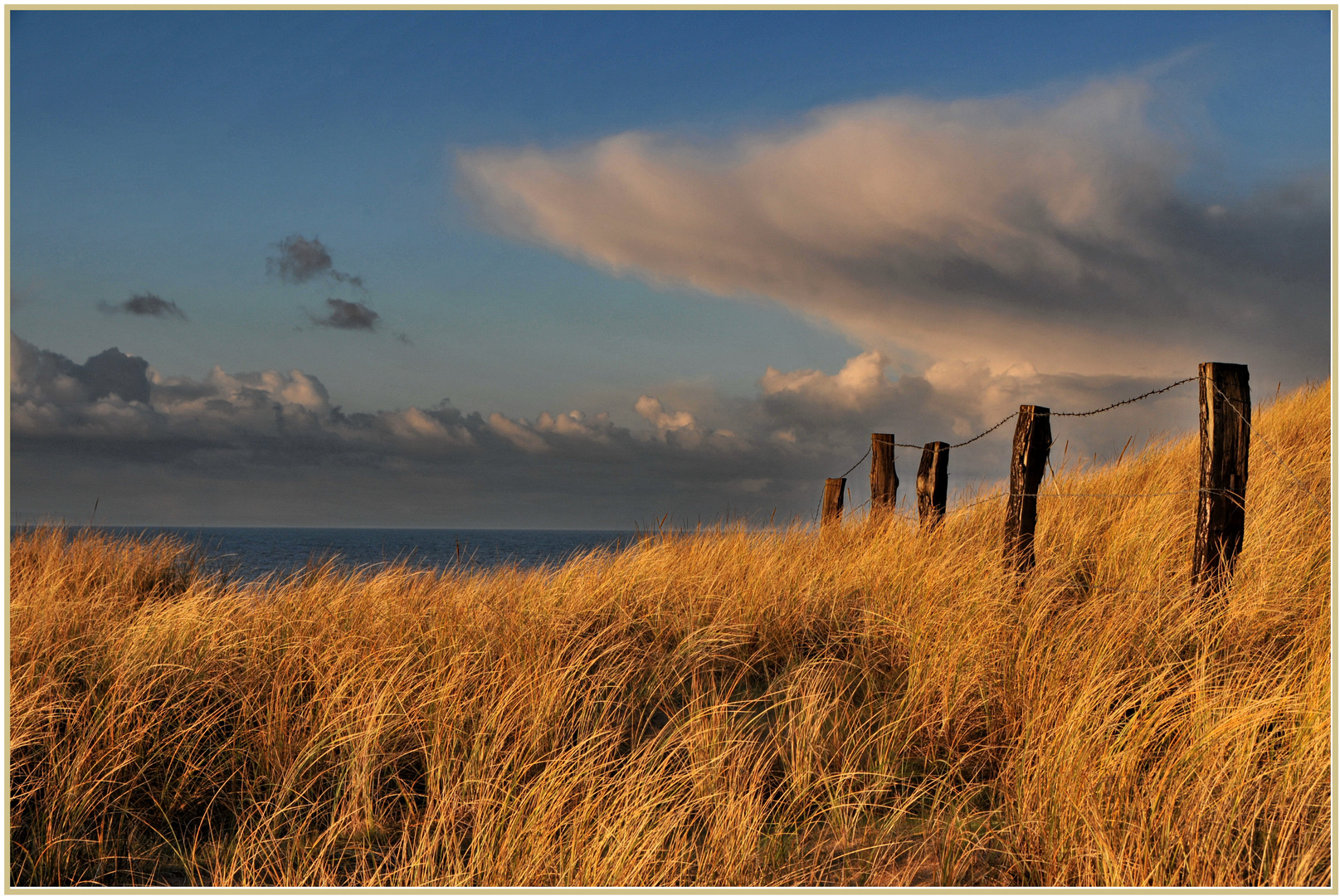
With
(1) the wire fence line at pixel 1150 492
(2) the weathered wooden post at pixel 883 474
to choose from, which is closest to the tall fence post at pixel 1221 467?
(1) the wire fence line at pixel 1150 492

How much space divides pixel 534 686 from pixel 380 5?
3688mm

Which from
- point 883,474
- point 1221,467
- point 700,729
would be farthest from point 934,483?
point 700,729

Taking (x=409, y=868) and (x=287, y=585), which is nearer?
(x=409, y=868)

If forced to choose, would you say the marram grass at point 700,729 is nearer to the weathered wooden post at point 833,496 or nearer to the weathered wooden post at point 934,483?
the weathered wooden post at point 934,483

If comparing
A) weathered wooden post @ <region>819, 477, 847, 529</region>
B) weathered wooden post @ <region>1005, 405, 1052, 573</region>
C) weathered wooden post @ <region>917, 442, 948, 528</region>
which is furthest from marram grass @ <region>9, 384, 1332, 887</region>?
weathered wooden post @ <region>819, 477, 847, 529</region>

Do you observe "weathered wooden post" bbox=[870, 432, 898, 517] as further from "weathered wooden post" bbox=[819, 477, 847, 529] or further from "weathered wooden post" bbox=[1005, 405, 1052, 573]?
"weathered wooden post" bbox=[1005, 405, 1052, 573]

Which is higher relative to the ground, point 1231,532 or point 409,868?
point 1231,532

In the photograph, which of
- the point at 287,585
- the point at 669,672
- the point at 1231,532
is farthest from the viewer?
the point at 287,585

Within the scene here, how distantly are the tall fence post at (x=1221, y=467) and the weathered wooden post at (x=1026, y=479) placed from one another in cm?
120

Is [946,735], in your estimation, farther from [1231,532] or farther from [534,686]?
[1231,532]

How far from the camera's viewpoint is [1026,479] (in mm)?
6828

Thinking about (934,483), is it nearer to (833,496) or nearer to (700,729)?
(833,496)

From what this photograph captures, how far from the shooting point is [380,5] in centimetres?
411

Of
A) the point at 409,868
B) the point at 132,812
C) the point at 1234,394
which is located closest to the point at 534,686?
the point at 409,868
